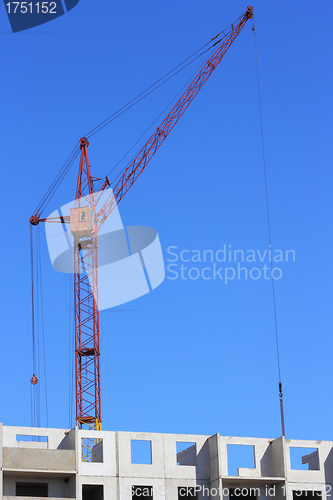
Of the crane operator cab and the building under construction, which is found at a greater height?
the crane operator cab

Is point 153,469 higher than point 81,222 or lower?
lower

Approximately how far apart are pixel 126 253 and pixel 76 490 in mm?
49556

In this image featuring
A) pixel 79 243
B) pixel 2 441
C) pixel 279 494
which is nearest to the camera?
pixel 2 441

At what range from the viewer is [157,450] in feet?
192

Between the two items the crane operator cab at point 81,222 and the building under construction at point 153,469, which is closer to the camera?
the building under construction at point 153,469

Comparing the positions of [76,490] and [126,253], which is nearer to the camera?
[76,490]

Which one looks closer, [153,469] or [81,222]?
[153,469]

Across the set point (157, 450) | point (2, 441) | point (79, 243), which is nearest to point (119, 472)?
point (157, 450)

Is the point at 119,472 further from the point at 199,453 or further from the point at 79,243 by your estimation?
the point at 79,243

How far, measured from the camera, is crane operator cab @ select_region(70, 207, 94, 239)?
322 feet

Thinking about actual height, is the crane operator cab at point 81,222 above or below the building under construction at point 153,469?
above

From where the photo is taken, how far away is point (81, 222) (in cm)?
9844

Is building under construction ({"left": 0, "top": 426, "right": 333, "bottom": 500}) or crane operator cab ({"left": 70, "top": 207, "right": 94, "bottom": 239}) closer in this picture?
building under construction ({"left": 0, "top": 426, "right": 333, "bottom": 500})

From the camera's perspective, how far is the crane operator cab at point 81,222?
322ft
